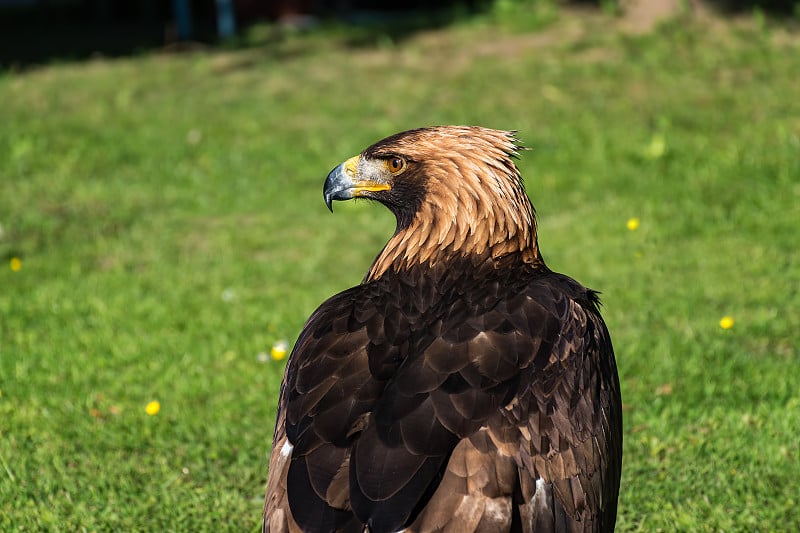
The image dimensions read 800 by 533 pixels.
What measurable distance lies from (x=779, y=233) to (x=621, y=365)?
285 cm

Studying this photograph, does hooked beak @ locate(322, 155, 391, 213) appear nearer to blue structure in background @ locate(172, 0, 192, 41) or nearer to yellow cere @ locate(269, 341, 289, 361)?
yellow cere @ locate(269, 341, 289, 361)

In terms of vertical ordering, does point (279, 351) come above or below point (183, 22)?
above

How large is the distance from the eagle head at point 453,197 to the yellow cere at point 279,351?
217 centimetres

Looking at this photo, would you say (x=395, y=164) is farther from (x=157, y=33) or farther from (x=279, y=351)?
(x=157, y=33)

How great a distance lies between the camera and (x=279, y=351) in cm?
658

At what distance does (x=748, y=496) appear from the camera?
507 cm

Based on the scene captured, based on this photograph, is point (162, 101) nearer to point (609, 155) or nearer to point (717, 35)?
point (609, 155)

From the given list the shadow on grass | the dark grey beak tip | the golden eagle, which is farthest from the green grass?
the dark grey beak tip

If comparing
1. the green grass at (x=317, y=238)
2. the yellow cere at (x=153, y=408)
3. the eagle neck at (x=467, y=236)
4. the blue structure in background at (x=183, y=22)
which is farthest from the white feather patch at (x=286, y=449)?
the blue structure in background at (x=183, y=22)

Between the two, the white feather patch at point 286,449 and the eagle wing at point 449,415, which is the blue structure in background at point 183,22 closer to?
the eagle wing at point 449,415

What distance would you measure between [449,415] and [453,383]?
0.49 feet

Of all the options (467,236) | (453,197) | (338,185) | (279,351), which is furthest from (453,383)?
(279,351)

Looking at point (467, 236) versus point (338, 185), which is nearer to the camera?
point (467, 236)

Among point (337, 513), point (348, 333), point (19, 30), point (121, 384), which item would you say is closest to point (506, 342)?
point (348, 333)
